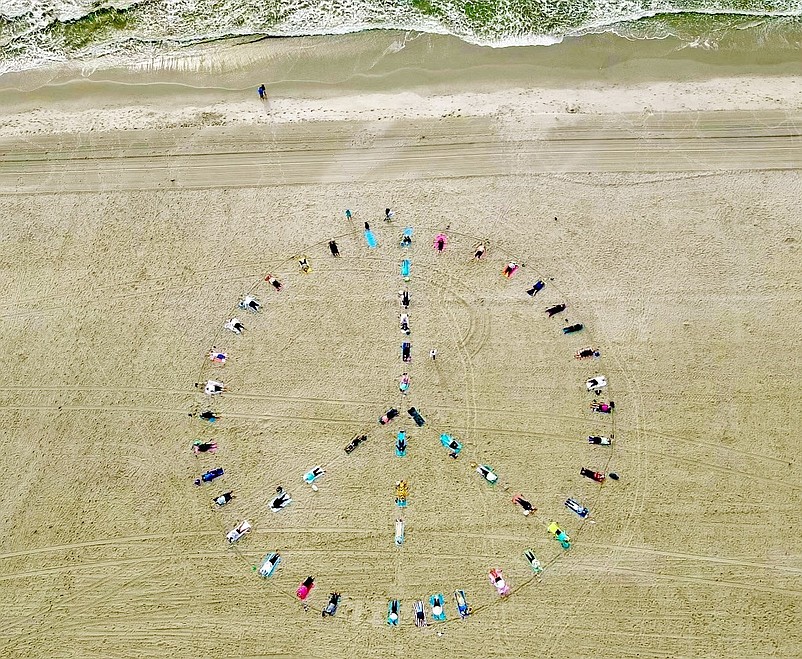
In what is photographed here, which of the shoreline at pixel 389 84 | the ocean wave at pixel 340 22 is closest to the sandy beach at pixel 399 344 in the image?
the shoreline at pixel 389 84

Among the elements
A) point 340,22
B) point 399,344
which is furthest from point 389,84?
point 399,344

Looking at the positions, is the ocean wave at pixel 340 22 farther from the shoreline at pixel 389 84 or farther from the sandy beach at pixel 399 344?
the sandy beach at pixel 399 344

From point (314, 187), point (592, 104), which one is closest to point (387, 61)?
point (314, 187)

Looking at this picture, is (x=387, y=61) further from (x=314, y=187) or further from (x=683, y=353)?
(x=683, y=353)

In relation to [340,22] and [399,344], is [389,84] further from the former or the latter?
[399,344]

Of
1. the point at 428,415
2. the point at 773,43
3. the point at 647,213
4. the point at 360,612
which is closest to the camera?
the point at 360,612

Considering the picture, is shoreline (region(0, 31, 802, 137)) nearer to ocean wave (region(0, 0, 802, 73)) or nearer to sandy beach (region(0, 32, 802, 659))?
sandy beach (region(0, 32, 802, 659))
